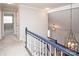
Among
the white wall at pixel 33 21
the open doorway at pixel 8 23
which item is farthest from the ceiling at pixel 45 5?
the open doorway at pixel 8 23

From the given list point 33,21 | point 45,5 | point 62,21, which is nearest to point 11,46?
point 33,21

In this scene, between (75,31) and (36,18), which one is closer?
(36,18)

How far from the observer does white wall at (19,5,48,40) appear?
2.58m

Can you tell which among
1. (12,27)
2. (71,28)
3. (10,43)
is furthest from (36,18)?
(71,28)

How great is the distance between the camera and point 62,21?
282cm

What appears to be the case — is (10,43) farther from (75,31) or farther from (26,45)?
(75,31)

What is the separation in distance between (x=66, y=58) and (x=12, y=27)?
1.05m

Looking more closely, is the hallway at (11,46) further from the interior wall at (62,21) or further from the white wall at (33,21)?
the interior wall at (62,21)

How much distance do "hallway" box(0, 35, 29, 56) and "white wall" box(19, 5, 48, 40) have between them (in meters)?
0.12

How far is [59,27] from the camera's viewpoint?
114 inches

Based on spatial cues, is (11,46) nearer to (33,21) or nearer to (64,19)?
(33,21)

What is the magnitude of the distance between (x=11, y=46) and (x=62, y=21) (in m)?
1.06

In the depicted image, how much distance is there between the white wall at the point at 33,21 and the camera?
258cm

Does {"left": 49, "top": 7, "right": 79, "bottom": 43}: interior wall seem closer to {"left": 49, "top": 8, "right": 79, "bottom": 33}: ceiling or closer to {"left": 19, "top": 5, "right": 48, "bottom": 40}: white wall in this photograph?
{"left": 49, "top": 8, "right": 79, "bottom": 33}: ceiling
